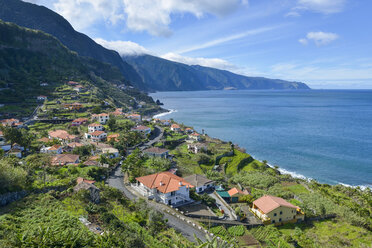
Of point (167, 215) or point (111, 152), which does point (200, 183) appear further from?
point (111, 152)

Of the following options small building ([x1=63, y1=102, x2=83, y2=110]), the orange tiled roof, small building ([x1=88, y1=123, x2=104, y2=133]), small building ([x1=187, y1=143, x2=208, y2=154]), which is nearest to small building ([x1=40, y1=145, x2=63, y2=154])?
the orange tiled roof

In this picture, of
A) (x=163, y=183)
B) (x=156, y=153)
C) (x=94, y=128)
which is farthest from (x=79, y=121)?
(x=163, y=183)

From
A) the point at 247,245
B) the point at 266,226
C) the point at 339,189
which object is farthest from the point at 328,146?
the point at 247,245

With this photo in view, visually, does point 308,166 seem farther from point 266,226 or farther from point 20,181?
point 20,181

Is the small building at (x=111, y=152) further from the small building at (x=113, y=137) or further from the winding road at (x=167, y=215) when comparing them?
the small building at (x=113, y=137)

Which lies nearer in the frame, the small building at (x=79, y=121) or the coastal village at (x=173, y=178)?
Result: the coastal village at (x=173, y=178)

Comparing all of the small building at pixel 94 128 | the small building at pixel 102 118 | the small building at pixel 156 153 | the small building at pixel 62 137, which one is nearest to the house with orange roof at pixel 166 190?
the small building at pixel 156 153
